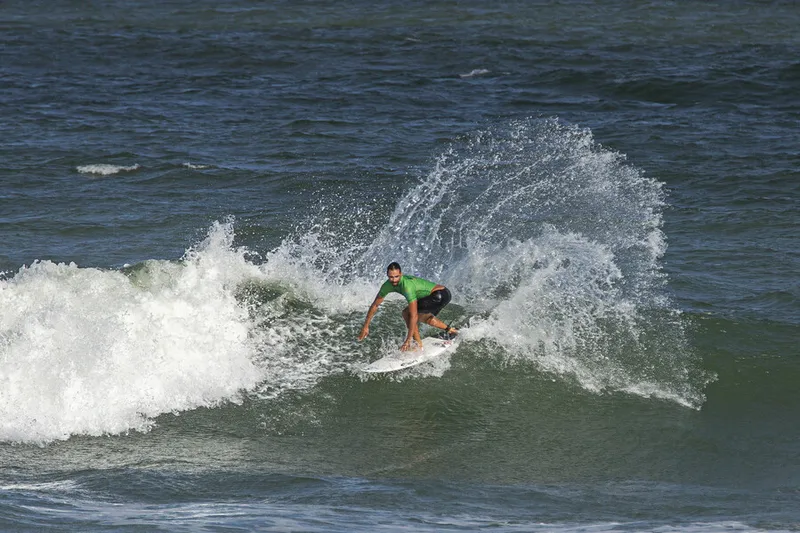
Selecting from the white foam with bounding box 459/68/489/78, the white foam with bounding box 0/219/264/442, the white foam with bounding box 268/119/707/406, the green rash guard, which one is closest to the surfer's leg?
the white foam with bounding box 268/119/707/406

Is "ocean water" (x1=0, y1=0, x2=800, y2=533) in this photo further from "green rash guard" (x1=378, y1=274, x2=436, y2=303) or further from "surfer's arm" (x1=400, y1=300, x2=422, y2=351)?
"green rash guard" (x1=378, y1=274, x2=436, y2=303)

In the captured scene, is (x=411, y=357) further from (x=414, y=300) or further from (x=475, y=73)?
(x=475, y=73)

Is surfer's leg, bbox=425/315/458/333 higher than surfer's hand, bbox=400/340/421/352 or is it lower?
higher

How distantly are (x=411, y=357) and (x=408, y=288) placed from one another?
3.18 feet

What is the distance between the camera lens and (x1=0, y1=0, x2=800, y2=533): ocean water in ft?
36.7

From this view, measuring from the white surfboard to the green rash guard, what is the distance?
772mm

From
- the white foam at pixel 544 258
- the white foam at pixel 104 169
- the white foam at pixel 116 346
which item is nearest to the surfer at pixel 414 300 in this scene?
the white foam at pixel 544 258

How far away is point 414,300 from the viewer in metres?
13.8

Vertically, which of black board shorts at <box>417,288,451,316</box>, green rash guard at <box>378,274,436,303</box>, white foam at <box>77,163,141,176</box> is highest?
white foam at <box>77,163,141,176</box>

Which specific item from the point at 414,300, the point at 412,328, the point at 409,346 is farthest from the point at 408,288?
the point at 409,346

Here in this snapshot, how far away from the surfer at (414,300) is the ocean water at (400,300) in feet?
1.70

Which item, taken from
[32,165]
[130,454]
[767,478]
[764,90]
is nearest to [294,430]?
[130,454]

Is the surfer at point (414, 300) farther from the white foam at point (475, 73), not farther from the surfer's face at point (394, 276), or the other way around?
the white foam at point (475, 73)

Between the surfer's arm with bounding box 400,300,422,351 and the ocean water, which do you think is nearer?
the ocean water
